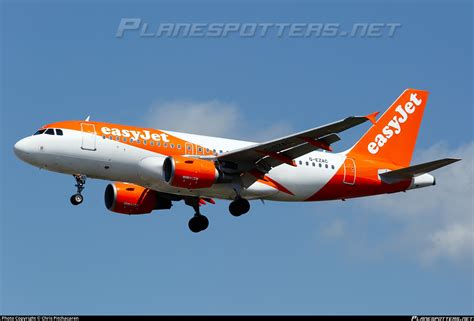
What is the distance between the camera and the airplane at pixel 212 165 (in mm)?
44531

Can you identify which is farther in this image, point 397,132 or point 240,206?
point 397,132

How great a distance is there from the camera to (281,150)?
45562mm

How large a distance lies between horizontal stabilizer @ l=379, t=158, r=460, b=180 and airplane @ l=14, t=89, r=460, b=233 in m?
0.04

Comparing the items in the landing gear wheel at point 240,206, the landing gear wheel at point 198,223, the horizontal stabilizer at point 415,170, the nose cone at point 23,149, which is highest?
the horizontal stabilizer at point 415,170

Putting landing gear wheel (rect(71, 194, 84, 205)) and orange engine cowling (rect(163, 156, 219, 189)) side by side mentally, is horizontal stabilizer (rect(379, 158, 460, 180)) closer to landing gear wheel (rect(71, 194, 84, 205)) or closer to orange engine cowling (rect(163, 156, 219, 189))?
orange engine cowling (rect(163, 156, 219, 189))

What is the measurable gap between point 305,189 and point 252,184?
9.22 ft

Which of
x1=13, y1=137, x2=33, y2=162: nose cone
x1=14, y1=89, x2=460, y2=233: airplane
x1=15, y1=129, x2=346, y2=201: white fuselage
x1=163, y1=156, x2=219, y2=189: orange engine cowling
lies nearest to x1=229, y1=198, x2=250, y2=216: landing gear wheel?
x1=14, y1=89, x2=460, y2=233: airplane

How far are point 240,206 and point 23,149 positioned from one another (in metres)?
9.33

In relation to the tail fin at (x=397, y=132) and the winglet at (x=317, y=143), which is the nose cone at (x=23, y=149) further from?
the tail fin at (x=397, y=132)

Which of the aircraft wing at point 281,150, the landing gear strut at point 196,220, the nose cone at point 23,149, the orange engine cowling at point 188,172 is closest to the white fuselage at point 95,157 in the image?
the nose cone at point 23,149

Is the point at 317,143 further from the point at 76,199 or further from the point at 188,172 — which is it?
the point at 76,199

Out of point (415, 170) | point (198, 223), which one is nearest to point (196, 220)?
point (198, 223)

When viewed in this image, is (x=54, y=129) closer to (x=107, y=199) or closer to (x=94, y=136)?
(x=94, y=136)

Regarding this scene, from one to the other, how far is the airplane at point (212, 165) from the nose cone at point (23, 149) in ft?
0.13
